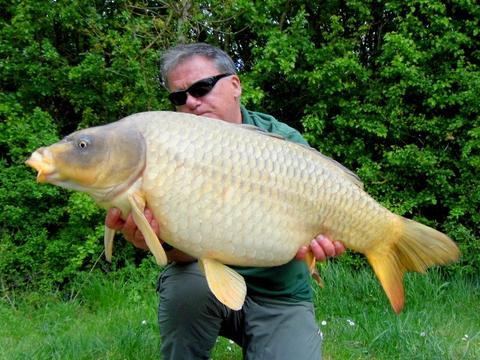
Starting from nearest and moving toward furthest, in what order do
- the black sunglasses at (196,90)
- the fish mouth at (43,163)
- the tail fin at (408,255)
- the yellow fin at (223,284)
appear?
the fish mouth at (43,163)
the yellow fin at (223,284)
the tail fin at (408,255)
the black sunglasses at (196,90)

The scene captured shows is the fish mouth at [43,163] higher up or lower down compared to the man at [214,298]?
higher up

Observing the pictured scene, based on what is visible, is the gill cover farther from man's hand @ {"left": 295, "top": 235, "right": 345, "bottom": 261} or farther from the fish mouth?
man's hand @ {"left": 295, "top": 235, "right": 345, "bottom": 261}

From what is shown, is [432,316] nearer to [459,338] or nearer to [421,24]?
[459,338]

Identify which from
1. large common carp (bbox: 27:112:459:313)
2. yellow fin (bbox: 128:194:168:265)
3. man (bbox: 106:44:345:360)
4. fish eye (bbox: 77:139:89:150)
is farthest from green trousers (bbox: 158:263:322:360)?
fish eye (bbox: 77:139:89:150)

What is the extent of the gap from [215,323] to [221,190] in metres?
0.64

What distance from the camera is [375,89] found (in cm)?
365

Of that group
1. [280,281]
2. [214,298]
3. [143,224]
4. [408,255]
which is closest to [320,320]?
[280,281]

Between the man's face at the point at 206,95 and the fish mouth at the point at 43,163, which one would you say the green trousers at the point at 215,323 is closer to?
the man's face at the point at 206,95

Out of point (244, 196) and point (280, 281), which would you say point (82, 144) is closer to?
point (244, 196)

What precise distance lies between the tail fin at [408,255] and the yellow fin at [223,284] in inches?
14.6

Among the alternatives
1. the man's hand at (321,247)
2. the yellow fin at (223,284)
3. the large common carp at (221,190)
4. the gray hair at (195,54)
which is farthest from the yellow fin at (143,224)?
the gray hair at (195,54)

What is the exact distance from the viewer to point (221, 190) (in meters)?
1.32

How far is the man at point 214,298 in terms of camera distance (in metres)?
1.77

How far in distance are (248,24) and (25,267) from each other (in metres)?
1.91
